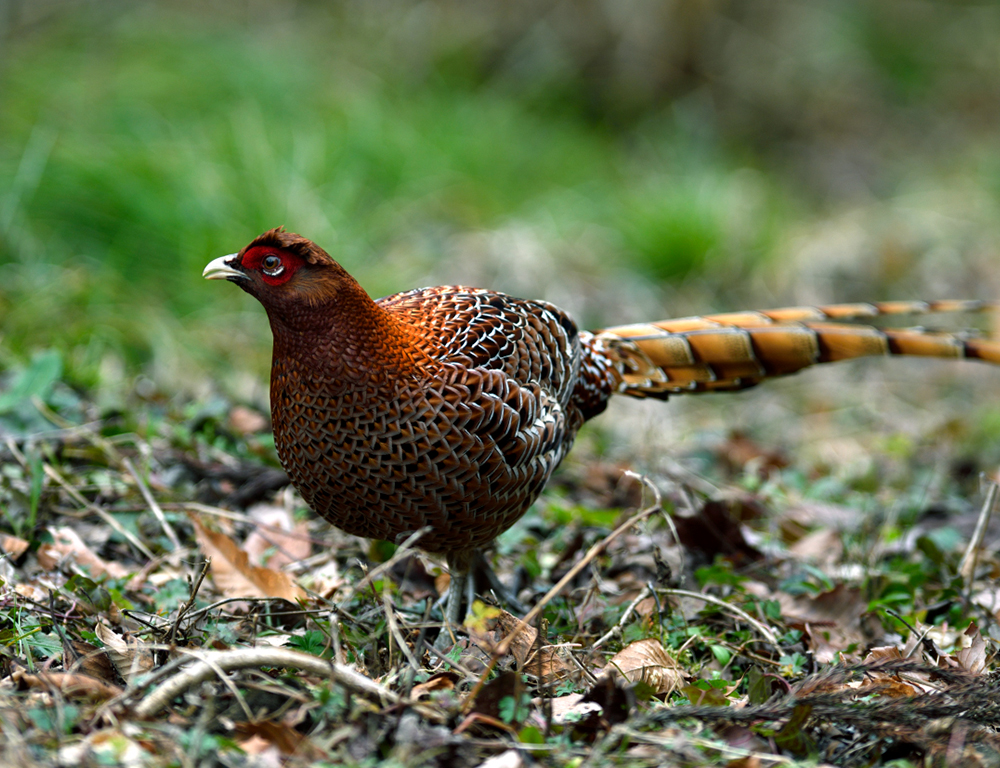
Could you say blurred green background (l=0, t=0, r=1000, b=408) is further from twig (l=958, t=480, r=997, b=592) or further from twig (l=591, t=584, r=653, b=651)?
twig (l=958, t=480, r=997, b=592)

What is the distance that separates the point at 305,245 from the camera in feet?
8.69

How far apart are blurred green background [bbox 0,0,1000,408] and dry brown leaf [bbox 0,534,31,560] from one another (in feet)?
4.37

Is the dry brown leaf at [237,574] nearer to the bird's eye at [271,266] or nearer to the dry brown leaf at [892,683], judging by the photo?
the bird's eye at [271,266]

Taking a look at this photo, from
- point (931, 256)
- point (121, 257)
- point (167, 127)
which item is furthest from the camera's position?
point (931, 256)

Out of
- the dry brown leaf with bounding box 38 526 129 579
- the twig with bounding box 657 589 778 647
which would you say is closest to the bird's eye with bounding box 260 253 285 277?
the dry brown leaf with bounding box 38 526 129 579

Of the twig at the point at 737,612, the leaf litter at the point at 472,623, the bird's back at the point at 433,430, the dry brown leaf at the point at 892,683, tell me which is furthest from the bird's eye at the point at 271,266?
the dry brown leaf at the point at 892,683

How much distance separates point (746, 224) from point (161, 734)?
23.0ft

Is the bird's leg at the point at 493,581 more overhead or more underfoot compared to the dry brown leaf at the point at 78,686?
more underfoot

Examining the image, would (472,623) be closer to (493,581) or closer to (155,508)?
(493,581)

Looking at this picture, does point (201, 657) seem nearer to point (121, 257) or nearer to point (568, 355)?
point (568, 355)

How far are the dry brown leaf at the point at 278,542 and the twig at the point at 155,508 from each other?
25 centimetres

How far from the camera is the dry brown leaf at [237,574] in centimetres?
308

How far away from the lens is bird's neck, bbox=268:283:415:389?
268cm

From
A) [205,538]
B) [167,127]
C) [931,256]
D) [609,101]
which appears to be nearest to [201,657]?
[205,538]
